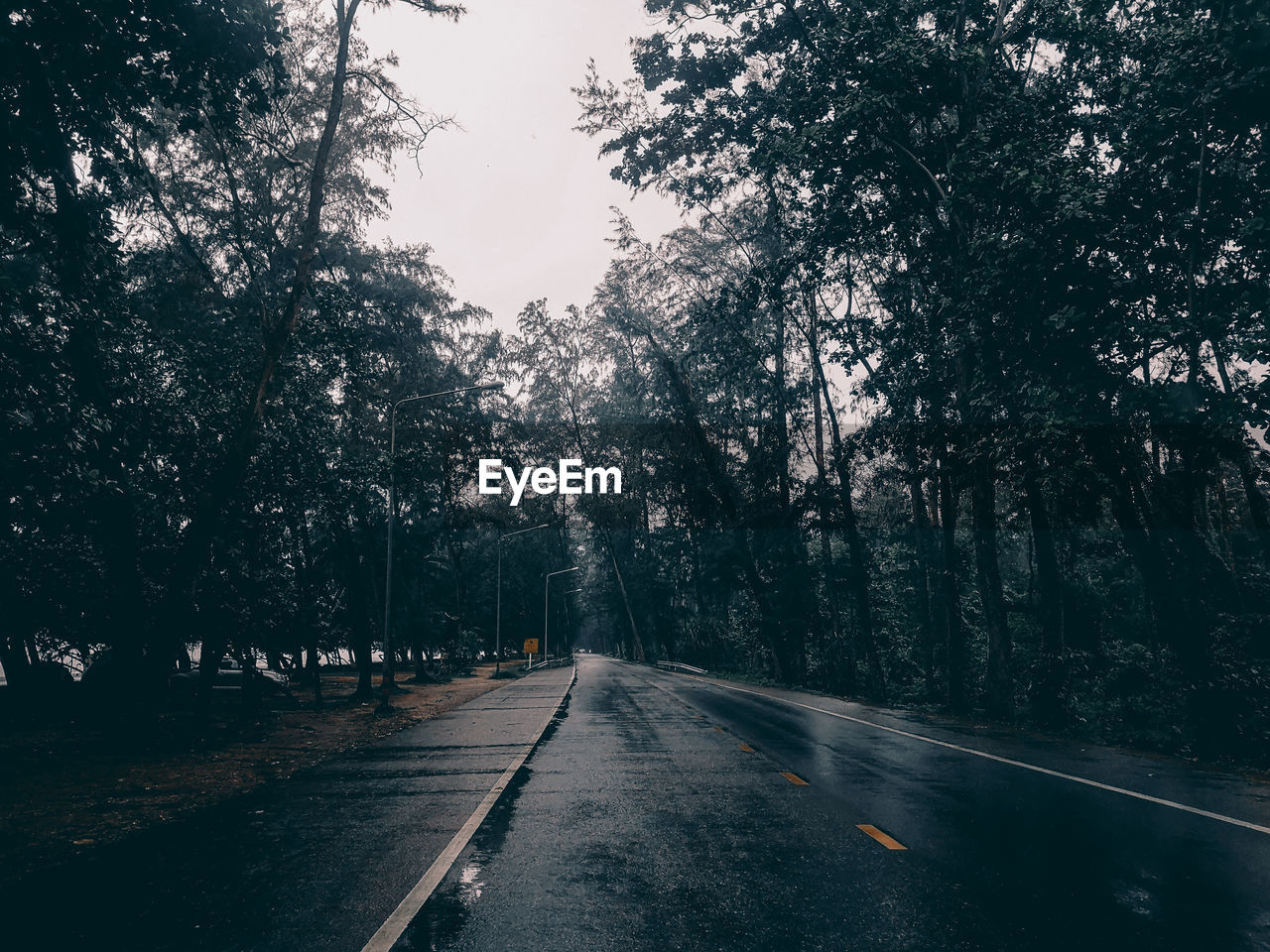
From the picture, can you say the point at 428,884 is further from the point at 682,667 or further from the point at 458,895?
the point at 682,667

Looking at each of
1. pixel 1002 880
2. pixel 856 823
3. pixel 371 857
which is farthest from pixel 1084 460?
pixel 371 857

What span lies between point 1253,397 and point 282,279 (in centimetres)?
2038

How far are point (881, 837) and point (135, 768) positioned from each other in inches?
467

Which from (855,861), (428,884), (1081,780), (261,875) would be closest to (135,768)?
(261,875)

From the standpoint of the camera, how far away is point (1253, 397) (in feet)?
38.6

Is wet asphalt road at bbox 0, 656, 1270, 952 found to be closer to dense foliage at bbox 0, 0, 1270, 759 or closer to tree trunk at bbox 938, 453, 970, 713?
dense foliage at bbox 0, 0, 1270, 759

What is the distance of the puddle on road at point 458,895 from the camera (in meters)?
4.68

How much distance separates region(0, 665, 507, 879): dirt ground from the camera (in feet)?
28.2

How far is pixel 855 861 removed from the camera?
632 cm

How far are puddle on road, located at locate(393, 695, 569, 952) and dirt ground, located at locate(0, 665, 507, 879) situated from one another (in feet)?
11.8

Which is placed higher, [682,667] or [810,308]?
[810,308]

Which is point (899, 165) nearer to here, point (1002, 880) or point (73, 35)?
point (73, 35)

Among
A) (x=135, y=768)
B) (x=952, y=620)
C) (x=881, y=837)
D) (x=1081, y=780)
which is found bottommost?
(x=135, y=768)

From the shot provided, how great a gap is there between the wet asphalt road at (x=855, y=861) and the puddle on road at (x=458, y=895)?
0.06 feet
